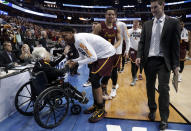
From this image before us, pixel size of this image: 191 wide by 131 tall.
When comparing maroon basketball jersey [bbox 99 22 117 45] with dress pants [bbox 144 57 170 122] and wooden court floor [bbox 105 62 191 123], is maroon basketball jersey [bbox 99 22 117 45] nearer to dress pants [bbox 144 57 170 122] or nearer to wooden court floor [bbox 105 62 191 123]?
dress pants [bbox 144 57 170 122]

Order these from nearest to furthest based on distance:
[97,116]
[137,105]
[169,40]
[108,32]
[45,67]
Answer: [169,40]
[45,67]
[97,116]
[108,32]
[137,105]

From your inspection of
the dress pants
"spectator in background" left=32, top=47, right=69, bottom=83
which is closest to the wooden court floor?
the dress pants

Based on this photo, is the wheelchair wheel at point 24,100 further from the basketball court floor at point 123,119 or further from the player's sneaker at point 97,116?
the player's sneaker at point 97,116

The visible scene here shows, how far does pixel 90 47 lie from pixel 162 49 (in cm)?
82

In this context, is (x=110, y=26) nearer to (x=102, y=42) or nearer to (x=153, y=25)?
(x=102, y=42)

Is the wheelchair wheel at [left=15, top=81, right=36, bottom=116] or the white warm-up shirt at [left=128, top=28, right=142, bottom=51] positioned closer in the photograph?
the wheelchair wheel at [left=15, top=81, right=36, bottom=116]

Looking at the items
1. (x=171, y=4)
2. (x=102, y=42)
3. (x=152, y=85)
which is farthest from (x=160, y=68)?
(x=171, y=4)

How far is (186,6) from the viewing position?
77.9 ft

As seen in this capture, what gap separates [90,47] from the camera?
5.29ft

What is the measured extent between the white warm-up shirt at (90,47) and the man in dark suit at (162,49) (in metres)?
0.45

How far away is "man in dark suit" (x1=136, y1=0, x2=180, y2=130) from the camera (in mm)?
1505

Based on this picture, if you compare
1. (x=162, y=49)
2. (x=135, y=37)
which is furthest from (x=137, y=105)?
(x=135, y=37)

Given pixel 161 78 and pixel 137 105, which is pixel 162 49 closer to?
pixel 161 78

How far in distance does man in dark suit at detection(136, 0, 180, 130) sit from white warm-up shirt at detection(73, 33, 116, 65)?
1.48 feet
